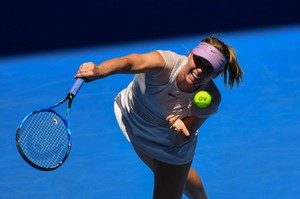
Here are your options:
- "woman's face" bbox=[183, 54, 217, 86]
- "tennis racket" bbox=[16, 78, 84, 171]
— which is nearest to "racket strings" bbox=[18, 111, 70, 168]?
"tennis racket" bbox=[16, 78, 84, 171]

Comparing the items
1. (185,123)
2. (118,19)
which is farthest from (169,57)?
(118,19)

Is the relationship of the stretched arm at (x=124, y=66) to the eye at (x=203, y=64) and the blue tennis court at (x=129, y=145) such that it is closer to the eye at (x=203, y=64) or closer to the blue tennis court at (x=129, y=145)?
the eye at (x=203, y=64)

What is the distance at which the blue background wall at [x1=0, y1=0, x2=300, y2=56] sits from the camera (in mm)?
7961

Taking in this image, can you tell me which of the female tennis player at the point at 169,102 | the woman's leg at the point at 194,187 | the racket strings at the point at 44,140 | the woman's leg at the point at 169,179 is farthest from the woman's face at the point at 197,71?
the woman's leg at the point at 194,187

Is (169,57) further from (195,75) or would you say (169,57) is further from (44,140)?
(44,140)

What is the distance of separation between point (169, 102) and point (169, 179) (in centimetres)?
48

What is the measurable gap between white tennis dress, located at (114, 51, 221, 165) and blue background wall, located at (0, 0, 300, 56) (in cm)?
331

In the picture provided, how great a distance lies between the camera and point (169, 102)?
174 inches

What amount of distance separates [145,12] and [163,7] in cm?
19

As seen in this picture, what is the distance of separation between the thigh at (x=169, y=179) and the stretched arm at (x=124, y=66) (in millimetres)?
656

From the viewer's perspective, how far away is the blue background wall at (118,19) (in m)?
7.96

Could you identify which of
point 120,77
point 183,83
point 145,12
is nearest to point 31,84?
point 120,77

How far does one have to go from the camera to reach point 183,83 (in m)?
4.32

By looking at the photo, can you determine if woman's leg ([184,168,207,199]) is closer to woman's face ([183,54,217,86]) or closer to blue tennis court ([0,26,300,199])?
blue tennis court ([0,26,300,199])
